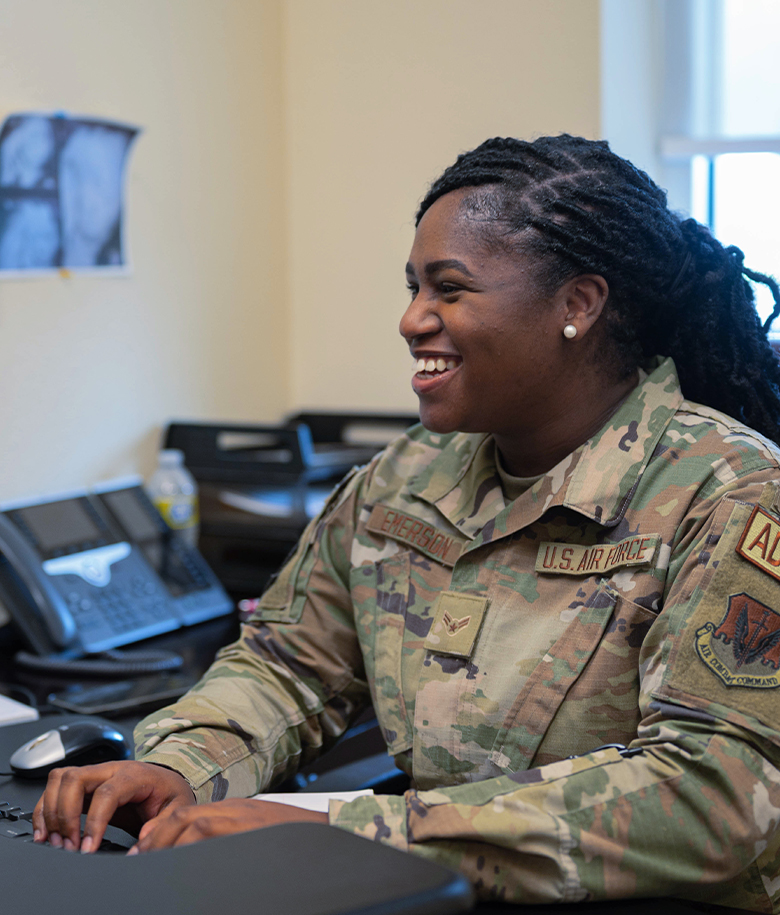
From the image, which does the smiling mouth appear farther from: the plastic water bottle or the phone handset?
the plastic water bottle

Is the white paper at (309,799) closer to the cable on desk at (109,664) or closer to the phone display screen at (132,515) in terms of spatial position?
the cable on desk at (109,664)

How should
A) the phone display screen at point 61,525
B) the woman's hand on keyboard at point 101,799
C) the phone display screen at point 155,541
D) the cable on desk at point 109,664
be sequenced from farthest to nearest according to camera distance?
the phone display screen at point 155,541 < the phone display screen at point 61,525 < the cable on desk at point 109,664 < the woman's hand on keyboard at point 101,799

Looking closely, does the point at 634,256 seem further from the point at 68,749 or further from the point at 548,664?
the point at 68,749

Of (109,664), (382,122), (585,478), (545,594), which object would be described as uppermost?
(382,122)

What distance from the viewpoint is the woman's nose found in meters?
1.13

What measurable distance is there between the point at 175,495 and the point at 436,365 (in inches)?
36.3

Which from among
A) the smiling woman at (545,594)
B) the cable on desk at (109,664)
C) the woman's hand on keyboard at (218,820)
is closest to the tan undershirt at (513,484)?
the smiling woman at (545,594)

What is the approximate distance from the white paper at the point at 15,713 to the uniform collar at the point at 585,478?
58 cm

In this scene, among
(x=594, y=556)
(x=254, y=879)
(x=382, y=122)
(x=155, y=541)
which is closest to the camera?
(x=254, y=879)

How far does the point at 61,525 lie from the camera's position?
172 cm

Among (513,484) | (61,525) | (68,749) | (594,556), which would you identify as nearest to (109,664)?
(61,525)

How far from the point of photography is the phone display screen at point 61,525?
1.68m

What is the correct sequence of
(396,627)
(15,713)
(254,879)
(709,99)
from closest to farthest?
(254,879) < (396,627) < (15,713) < (709,99)

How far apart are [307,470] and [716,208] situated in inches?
38.9
